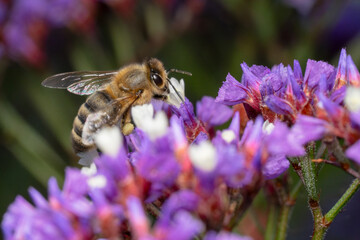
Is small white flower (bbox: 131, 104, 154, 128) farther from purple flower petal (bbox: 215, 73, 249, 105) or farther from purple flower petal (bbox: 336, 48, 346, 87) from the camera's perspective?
purple flower petal (bbox: 336, 48, 346, 87)

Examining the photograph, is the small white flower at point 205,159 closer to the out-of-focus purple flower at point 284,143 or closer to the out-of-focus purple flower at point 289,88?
the out-of-focus purple flower at point 284,143

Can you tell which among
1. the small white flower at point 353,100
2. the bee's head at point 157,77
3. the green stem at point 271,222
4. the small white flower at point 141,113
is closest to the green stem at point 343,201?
the small white flower at point 353,100

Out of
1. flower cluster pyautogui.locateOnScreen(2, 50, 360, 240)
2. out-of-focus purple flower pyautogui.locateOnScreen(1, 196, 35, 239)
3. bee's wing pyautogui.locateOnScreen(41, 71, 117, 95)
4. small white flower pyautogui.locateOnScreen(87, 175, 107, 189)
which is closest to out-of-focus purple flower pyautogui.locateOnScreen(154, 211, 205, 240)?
flower cluster pyautogui.locateOnScreen(2, 50, 360, 240)

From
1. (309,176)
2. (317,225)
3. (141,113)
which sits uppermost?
(141,113)

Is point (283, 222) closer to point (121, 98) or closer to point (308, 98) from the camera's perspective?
point (308, 98)

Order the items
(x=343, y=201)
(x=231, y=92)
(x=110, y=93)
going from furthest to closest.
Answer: (x=110, y=93), (x=231, y=92), (x=343, y=201)

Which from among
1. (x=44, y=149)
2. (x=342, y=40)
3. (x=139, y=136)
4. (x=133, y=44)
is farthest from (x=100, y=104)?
(x=342, y=40)

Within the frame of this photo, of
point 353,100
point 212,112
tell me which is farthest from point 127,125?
point 353,100
